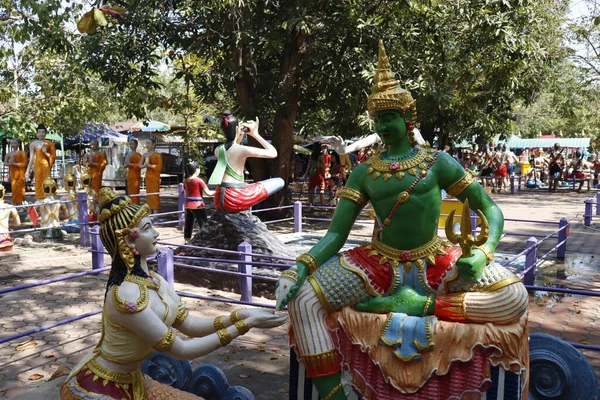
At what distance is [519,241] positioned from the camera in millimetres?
11414

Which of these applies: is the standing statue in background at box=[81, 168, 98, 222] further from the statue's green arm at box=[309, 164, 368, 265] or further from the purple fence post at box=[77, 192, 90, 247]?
the statue's green arm at box=[309, 164, 368, 265]

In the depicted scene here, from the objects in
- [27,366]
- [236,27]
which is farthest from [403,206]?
[236,27]

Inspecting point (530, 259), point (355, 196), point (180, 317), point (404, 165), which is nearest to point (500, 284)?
point (404, 165)

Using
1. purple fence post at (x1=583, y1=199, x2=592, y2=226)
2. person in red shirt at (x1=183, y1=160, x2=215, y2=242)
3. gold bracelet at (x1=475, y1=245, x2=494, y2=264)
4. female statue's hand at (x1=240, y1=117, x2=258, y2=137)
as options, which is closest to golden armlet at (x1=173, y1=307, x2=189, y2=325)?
gold bracelet at (x1=475, y1=245, x2=494, y2=264)

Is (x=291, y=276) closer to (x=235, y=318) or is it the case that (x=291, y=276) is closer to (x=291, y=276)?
(x=291, y=276)

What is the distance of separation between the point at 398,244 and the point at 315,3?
348 inches

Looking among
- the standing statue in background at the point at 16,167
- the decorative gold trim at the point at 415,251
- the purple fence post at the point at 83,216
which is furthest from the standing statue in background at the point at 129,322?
the standing statue in background at the point at 16,167

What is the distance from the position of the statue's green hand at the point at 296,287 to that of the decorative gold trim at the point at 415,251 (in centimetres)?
41

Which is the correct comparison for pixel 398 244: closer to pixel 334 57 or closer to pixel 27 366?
pixel 27 366

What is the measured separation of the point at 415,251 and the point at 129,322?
1536mm

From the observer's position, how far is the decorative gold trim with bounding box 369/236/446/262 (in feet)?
10.1

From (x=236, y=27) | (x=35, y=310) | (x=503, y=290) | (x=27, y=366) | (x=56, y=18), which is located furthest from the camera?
(x=236, y=27)

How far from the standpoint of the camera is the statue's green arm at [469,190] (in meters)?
3.13

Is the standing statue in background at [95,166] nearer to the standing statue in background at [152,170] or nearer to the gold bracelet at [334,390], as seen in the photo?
the standing statue in background at [152,170]
